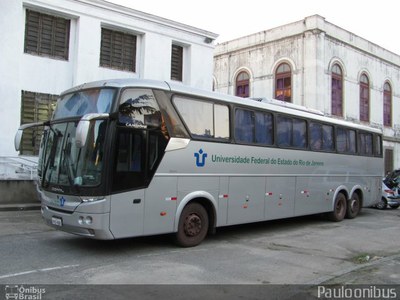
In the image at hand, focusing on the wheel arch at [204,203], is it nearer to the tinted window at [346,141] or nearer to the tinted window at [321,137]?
the tinted window at [321,137]

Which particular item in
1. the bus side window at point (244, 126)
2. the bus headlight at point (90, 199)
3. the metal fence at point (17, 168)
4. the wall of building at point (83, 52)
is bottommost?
the bus headlight at point (90, 199)

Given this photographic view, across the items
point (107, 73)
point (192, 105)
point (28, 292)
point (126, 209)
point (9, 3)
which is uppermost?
point (9, 3)

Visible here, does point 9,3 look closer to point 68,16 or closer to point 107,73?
point 68,16

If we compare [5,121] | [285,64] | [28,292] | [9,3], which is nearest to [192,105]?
[28,292]

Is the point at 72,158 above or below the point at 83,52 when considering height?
below

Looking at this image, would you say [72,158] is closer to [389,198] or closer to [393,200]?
[389,198]

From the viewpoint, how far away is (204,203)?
9.52 meters

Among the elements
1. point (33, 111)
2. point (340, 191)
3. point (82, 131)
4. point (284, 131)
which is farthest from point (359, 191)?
point (33, 111)

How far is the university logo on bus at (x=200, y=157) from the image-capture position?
29.8ft

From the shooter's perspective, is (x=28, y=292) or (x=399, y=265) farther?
(x=399, y=265)

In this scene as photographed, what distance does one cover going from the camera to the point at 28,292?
567 cm

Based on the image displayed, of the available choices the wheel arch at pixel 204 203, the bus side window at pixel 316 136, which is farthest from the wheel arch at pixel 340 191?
the wheel arch at pixel 204 203

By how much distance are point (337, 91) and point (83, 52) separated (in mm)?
17984

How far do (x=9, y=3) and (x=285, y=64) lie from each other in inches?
709
